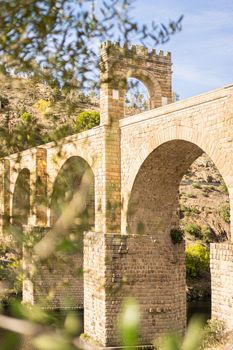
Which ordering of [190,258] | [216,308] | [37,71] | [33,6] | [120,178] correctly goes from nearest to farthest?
1. [33,6]
2. [37,71]
3. [216,308]
4. [120,178]
5. [190,258]

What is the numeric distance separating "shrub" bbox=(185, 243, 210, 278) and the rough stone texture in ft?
46.5

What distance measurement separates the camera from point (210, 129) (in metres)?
10.5

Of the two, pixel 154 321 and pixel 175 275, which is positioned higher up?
pixel 175 275

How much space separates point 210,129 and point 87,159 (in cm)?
506

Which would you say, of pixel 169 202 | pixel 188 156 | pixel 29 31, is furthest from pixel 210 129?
pixel 29 31

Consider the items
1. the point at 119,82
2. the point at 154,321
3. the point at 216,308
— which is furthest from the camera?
the point at 154,321

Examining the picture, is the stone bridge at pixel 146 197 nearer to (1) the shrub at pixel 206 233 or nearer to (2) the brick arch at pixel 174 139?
(2) the brick arch at pixel 174 139

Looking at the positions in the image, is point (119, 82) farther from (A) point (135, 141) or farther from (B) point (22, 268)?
(A) point (135, 141)

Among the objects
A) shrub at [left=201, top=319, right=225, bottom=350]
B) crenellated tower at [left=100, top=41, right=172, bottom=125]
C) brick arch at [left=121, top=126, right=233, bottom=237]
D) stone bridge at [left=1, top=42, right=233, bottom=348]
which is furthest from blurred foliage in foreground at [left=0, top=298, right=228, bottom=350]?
crenellated tower at [left=100, top=41, right=172, bottom=125]

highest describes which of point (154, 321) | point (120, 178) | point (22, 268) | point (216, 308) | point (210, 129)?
point (210, 129)

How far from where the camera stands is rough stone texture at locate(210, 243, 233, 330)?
31.0 ft

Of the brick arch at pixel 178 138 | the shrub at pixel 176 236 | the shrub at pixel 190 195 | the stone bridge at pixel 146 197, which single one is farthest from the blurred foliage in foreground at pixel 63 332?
the shrub at pixel 190 195

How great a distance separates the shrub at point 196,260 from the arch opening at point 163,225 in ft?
35.8

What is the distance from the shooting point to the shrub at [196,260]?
78.3 ft
